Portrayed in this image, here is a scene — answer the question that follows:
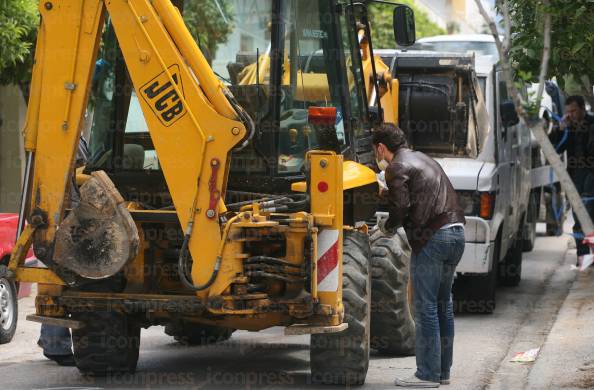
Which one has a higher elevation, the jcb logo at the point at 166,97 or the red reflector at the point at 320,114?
the jcb logo at the point at 166,97

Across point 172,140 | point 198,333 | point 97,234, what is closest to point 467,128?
point 198,333

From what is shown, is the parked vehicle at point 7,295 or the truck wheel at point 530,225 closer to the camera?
the parked vehicle at point 7,295

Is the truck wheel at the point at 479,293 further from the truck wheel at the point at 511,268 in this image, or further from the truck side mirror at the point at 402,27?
the truck side mirror at the point at 402,27

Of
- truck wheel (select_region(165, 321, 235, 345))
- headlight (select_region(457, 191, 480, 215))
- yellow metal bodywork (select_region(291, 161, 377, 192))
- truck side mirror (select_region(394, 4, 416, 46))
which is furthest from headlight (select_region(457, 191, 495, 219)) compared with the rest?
yellow metal bodywork (select_region(291, 161, 377, 192))

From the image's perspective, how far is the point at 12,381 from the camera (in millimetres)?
8938

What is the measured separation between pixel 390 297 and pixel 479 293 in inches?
134

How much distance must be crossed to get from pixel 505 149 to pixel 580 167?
297 centimetres

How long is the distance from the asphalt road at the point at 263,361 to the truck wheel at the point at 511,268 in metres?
1.49

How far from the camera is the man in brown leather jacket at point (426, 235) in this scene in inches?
335

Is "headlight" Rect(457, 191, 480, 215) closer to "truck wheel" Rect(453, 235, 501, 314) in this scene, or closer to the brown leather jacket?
"truck wheel" Rect(453, 235, 501, 314)

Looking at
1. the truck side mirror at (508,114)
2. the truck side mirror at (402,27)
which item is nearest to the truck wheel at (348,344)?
the truck side mirror at (402,27)

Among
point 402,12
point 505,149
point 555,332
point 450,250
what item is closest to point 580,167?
point 505,149

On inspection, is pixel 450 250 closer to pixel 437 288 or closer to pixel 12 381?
pixel 437 288

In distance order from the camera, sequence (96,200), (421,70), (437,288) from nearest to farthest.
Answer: (96,200)
(437,288)
(421,70)
